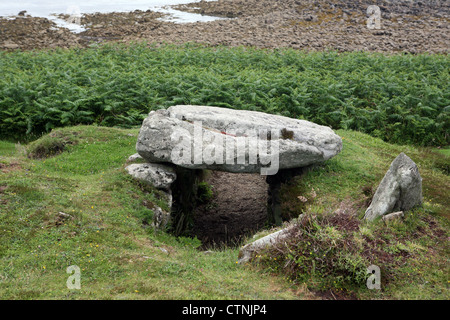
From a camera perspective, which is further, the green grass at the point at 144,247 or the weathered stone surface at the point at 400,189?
the weathered stone surface at the point at 400,189

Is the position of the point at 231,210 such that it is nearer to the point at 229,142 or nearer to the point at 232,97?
the point at 229,142

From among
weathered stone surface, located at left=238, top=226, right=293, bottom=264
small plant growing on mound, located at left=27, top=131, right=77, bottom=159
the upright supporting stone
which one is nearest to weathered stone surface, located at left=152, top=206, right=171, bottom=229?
weathered stone surface, located at left=238, top=226, right=293, bottom=264

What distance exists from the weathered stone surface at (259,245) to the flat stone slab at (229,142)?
2.93 meters

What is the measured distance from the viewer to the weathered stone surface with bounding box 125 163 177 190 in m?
12.2

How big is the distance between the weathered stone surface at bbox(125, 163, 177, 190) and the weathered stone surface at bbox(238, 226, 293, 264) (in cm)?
367

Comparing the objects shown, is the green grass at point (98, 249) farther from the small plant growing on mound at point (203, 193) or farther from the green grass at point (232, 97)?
the green grass at point (232, 97)

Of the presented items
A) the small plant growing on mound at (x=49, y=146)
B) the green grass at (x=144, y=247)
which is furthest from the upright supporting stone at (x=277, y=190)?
the small plant growing on mound at (x=49, y=146)

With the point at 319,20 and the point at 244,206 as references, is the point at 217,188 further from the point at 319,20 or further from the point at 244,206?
the point at 319,20

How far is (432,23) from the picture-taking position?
39.1 m

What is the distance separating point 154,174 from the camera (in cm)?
1229

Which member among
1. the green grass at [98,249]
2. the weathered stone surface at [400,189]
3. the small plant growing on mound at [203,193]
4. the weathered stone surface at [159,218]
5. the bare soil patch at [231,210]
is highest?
the weathered stone surface at [400,189]

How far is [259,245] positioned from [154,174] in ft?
13.8

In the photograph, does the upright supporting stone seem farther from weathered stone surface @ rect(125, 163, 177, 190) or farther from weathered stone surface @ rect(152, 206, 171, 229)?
weathered stone surface @ rect(152, 206, 171, 229)

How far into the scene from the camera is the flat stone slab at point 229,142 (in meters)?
11.8
